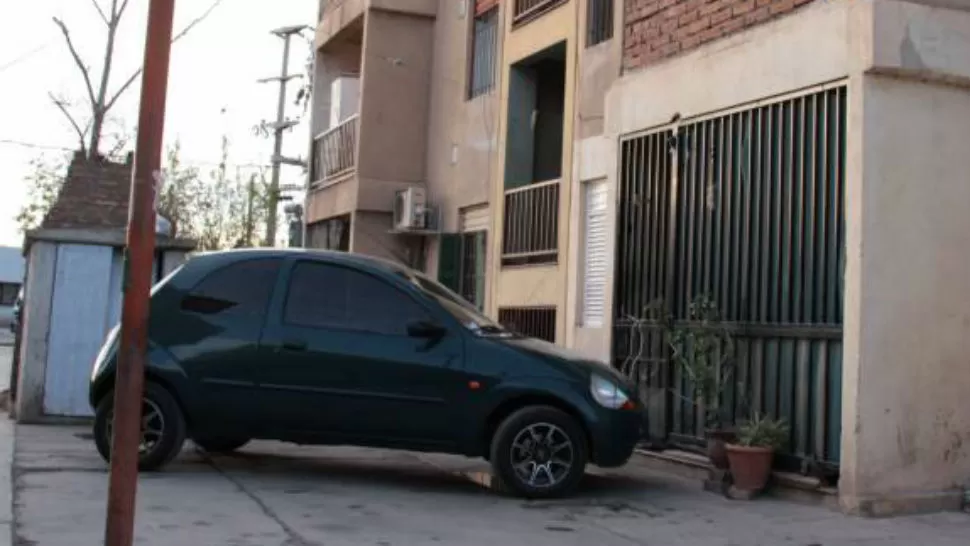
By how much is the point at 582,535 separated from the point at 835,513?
2084 mm

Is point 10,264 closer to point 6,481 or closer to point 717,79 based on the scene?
point 6,481

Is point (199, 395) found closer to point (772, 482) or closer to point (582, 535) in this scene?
point (582, 535)

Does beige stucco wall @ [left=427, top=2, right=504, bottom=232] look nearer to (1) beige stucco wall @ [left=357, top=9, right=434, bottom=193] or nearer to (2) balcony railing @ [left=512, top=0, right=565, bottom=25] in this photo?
(1) beige stucco wall @ [left=357, top=9, right=434, bottom=193]

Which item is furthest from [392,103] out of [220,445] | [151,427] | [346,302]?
[151,427]

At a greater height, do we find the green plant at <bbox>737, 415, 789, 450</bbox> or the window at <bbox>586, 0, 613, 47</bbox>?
the window at <bbox>586, 0, 613, 47</bbox>

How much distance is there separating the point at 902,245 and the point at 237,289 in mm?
4974

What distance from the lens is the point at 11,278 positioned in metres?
59.7

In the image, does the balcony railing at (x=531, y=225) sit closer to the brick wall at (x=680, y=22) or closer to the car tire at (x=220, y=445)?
the brick wall at (x=680, y=22)

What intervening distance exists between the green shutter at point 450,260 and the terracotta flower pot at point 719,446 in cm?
801

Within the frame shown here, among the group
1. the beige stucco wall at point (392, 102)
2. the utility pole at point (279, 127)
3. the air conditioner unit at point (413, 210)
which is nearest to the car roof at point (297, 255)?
the air conditioner unit at point (413, 210)

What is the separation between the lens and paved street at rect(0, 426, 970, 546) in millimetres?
6281

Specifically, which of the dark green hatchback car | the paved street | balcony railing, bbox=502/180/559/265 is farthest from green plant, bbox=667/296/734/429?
balcony railing, bbox=502/180/559/265

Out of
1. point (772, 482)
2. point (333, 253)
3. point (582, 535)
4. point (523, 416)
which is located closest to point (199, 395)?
point (333, 253)

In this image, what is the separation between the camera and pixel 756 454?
26.2 ft
